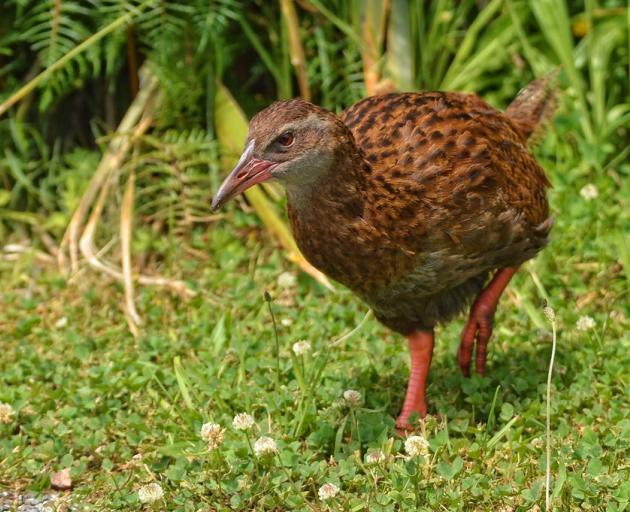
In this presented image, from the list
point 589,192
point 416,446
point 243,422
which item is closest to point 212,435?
point 243,422

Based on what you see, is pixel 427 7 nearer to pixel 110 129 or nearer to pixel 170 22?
pixel 170 22

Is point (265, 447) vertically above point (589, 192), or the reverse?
point (265, 447)

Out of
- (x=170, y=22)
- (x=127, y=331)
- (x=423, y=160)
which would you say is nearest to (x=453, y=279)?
(x=423, y=160)

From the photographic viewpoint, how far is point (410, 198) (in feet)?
11.8

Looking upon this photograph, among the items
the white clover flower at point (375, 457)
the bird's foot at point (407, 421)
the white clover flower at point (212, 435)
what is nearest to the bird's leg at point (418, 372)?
the bird's foot at point (407, 421)

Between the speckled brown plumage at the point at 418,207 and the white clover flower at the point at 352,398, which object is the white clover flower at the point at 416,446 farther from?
the speckled brown plumage at the point at 418,207

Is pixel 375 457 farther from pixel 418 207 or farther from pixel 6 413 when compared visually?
pixel 6 413

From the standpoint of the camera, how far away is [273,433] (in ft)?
12.4

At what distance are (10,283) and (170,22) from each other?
1.52 meters

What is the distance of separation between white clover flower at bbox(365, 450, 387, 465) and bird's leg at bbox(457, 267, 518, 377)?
75 cm

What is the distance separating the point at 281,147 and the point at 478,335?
1.18m

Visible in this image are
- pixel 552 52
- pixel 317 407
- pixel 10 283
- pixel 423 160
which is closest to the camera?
pixel 423 160

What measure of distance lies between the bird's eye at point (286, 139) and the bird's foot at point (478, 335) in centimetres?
110

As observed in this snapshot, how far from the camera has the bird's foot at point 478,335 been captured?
4094 mm
